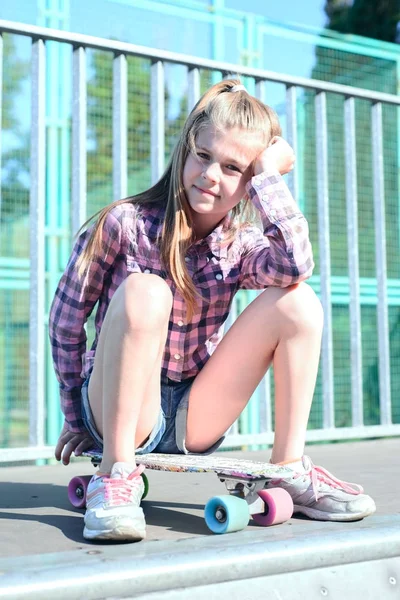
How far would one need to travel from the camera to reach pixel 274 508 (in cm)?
140

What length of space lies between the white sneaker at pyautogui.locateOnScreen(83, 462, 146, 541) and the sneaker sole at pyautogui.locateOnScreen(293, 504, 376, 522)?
326 millimetres

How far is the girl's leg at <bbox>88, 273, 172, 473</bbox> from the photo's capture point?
1.41 m

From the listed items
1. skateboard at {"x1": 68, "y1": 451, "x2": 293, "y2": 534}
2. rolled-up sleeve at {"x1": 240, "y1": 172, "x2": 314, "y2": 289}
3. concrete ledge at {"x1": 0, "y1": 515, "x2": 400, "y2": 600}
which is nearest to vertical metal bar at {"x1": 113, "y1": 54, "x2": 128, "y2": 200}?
rolled-up sleeve at {"x1": 240, "y1": 172, "x2": 314, "y2": 289}

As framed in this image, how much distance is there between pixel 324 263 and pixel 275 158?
3.39ft

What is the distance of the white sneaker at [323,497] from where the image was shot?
1447 mm

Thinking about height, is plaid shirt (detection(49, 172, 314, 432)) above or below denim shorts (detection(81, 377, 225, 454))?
above

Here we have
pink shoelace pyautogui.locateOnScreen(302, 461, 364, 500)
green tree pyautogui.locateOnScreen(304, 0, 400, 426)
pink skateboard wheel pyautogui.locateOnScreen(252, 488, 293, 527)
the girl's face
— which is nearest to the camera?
pink skateboard wheel pyautogui.locateOnScreen(252, 488, 293, 527)

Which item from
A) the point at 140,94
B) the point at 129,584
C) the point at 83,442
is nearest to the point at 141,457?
the point at 83,442

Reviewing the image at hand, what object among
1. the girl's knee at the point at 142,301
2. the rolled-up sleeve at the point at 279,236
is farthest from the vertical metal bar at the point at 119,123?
the girl's knee at the point at 142,301

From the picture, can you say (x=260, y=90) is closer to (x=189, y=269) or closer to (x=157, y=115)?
(x=157, y=115)

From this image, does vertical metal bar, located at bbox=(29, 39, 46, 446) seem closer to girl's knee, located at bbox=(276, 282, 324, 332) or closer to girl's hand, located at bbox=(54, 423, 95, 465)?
girl's hand, located at bbox=(54, 423, 95, 465)

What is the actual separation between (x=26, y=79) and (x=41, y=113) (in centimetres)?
222

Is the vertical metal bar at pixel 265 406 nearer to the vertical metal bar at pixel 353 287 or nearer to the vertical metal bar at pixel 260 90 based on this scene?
the vertical metal bar at pixel 353 287

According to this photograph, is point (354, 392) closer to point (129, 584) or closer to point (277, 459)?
point (277, 459)
